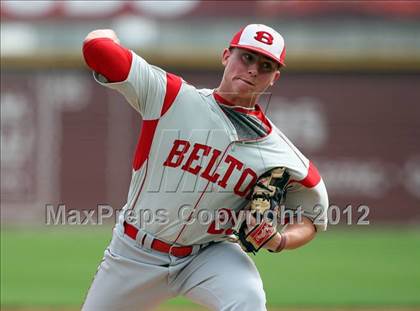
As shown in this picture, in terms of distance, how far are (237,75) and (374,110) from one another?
39.3 ft

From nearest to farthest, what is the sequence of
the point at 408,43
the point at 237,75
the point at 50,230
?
the point at 237,75, the point at 50,230, the point at 408,43

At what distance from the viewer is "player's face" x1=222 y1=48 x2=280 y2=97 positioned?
407 cm

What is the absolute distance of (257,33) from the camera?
13.5ft

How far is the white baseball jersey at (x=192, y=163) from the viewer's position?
4.11 meters

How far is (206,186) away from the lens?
412 centimetres

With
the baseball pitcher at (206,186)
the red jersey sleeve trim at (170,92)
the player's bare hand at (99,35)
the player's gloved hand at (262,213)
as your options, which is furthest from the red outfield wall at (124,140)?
the player's bare hand at (99,35)

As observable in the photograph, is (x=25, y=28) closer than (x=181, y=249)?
No

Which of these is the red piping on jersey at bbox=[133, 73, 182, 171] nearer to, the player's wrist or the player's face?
the player's face

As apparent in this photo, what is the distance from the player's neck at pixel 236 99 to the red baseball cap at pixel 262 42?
0.72 feet

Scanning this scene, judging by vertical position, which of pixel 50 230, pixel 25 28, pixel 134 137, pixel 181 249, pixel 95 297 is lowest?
pixel 50 230

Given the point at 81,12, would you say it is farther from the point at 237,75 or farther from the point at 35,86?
the point at 237,75

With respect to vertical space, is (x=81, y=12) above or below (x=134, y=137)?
above

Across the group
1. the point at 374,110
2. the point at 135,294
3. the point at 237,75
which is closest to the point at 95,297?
the point at 135,294

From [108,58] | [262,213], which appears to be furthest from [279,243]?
[108,58]
